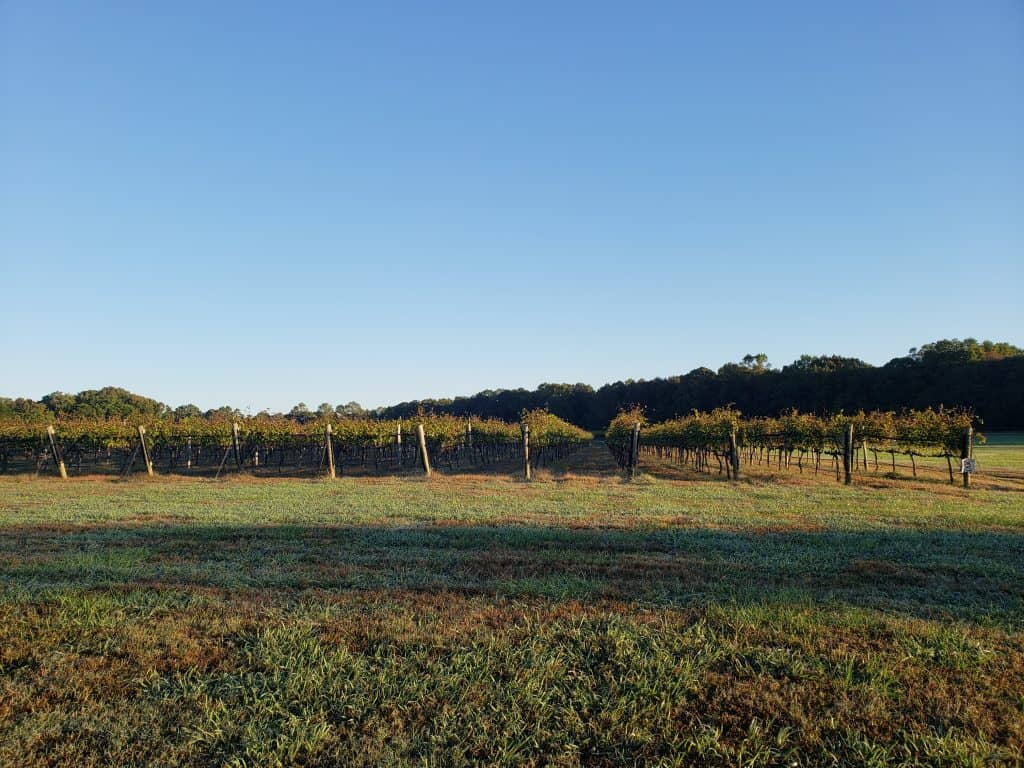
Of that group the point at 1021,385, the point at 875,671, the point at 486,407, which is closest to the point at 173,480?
the point at 875,671

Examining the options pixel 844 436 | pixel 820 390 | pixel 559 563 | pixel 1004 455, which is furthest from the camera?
pixel 820 390

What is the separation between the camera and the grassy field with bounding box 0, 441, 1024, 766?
114 inches

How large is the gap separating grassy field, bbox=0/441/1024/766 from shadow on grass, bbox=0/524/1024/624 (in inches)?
1.9

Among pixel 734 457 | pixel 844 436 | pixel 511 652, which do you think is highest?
pixel 844 436

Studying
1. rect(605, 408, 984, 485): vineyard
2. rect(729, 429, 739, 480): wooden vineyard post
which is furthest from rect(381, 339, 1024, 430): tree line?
rect(729, 429, 739, 480): wooden vineyard post

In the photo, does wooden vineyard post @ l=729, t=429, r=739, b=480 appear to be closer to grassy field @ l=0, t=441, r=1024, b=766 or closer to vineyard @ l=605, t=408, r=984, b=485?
vineyard @ l=605, t=408, r=984, b=485

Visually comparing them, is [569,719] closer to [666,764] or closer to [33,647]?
[666,764]

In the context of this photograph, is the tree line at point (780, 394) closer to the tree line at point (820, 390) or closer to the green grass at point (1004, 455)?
the tree line at point (820, 390)

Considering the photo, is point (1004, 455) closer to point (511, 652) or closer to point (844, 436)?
point (844, 436)

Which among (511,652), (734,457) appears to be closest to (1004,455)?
(734,457)

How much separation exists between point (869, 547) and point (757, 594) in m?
3.31

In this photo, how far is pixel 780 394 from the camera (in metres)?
74.5

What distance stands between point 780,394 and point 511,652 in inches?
3084

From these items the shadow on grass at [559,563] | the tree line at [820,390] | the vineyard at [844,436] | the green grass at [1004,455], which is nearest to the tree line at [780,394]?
the tree line at [820,390]
